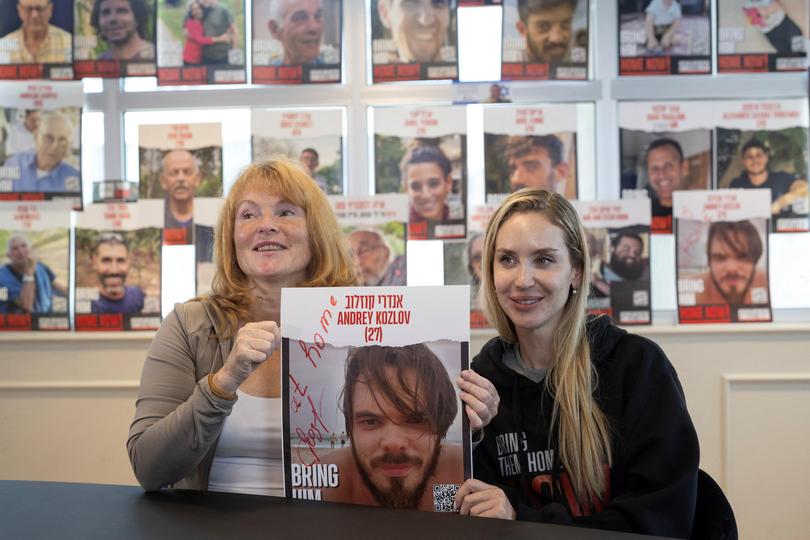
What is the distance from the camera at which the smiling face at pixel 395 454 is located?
4.03ft

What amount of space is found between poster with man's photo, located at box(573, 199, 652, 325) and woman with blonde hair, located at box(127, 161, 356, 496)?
1490mm

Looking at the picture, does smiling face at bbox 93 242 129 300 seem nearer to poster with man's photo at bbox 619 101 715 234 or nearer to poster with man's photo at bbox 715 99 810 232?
poster with man's photo at bbox 619 101 715 234

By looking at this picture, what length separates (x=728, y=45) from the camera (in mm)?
2943

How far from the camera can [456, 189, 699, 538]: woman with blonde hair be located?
138 cm

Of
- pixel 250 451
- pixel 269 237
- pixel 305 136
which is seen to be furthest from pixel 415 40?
pixel 250 451

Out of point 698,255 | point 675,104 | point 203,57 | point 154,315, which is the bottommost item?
point 154,315

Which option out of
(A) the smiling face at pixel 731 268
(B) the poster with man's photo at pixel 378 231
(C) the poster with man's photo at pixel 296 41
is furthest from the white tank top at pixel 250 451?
(A) the smiling face at pixel 731 268

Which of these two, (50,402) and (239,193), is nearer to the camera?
(239,193)

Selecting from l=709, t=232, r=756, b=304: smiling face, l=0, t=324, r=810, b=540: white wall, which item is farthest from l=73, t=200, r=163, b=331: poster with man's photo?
l=709, t=232, r=756, b=304: smiling face

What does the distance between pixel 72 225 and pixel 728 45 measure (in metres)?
2.92

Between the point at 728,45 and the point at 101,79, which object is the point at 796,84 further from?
the point at 101,79

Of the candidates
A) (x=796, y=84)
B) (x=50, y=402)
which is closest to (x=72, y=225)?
(x=50, y=402)

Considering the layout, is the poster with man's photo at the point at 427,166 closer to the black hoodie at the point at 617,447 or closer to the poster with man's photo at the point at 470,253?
the poster with man's photo at the point at 470,253

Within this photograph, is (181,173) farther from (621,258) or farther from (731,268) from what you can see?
(731,268)
